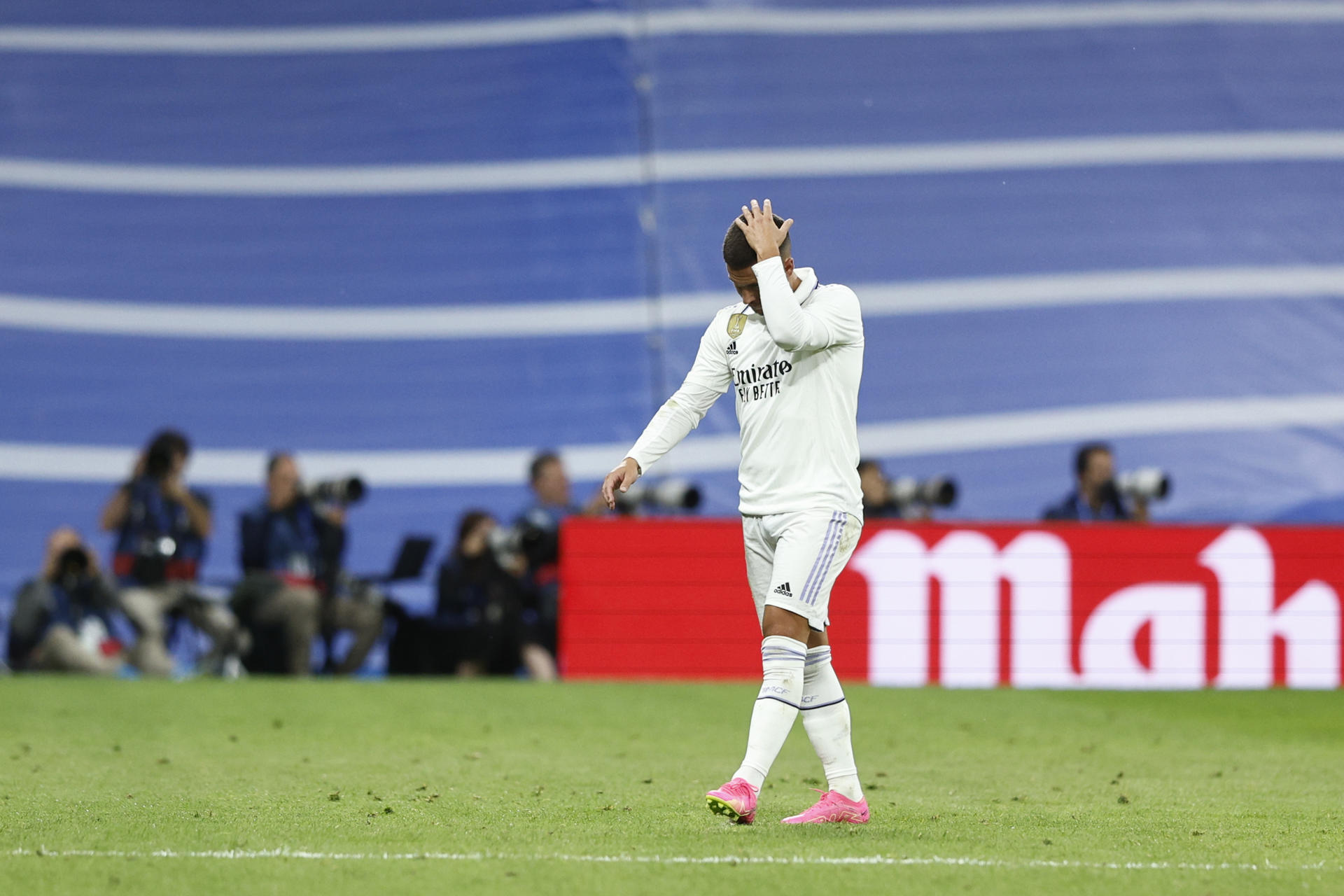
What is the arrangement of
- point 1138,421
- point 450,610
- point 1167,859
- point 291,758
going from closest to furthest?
1. point 1167,859
2. point 291,758
3. point 450,610
4. point 1138,421

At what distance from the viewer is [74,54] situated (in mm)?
15281

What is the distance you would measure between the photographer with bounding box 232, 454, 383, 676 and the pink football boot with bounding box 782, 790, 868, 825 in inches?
258

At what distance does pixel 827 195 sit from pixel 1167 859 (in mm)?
10413

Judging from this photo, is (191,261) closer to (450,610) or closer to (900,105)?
(450,610)

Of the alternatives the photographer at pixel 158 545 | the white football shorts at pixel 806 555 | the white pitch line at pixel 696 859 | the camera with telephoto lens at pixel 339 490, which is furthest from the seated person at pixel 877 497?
the white pitch line at pixel 696 859

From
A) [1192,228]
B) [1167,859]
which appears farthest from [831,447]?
[1192,228]

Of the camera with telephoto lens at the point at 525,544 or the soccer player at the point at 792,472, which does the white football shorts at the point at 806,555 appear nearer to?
the soccer player at the point at 792,472

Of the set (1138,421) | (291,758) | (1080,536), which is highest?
(1138,421)

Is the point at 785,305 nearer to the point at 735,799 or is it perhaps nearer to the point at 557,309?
the point at 735,799

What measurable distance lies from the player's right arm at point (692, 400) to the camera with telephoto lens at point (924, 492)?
19.6 feet

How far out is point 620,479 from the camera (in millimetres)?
4789

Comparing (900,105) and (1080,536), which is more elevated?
(900,105)

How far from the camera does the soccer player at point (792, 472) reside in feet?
14.8

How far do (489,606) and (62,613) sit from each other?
285cm
